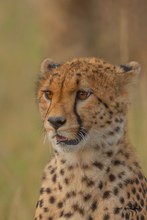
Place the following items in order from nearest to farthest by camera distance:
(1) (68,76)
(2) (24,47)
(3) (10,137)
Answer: (1) (68,76) < (3) (10,137) < (2) (24,47)

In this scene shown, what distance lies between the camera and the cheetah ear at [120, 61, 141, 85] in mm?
6238

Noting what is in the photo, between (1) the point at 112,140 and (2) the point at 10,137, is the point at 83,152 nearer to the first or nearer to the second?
(1) the point at 112,140

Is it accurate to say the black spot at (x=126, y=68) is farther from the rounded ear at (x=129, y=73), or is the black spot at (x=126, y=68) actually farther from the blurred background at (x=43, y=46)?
the blurred background at (x=43, y=46)

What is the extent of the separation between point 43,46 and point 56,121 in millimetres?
7106

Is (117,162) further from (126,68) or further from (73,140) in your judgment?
(126,68)

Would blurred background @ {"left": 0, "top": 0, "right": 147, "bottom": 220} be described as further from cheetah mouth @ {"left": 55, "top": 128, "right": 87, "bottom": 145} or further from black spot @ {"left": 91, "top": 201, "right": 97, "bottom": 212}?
cheetah mouth @ {"left": 55, "top": 128, "right": 87, "bottom": 145}

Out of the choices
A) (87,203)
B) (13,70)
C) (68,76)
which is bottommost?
(87,203)

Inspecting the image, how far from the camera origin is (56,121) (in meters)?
5.74

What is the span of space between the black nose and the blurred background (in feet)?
11.0

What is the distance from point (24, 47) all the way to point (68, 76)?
7.51 metres

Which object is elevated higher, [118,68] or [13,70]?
[13,70]

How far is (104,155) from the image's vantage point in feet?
19.8

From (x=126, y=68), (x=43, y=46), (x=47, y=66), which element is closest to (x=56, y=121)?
(x=47, y=66)

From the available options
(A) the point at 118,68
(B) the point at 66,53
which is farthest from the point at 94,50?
(A) the point at 118,68
